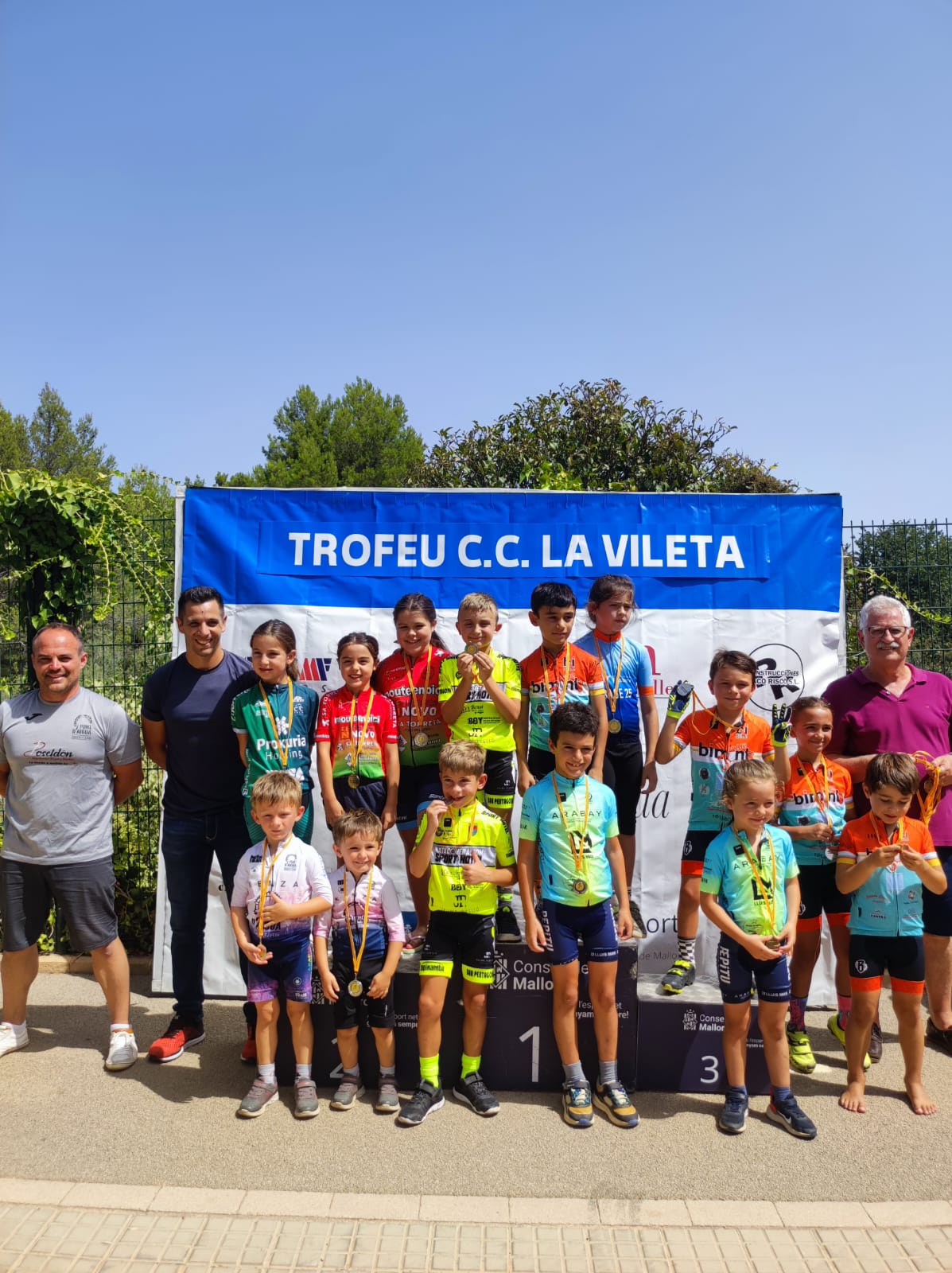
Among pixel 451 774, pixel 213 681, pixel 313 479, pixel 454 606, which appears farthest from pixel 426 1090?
pixel 313 479

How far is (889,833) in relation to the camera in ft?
13.2

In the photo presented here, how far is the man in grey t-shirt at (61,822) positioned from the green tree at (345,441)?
30.3 m

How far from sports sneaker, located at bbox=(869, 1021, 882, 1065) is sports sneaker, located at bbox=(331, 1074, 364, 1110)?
7.95ft

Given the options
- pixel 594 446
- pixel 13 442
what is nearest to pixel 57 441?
pixel 13 442

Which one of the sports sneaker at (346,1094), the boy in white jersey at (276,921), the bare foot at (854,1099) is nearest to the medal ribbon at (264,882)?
the boy in white jersey at (276,921)

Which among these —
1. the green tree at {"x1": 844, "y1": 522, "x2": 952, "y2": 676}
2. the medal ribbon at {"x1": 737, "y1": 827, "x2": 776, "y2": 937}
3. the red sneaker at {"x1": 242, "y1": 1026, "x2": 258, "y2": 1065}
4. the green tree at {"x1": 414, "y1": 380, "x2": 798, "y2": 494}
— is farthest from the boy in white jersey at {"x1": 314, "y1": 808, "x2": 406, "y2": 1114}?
the green tree at {"x1": 414, "y1": 380, "x2": 798, "y2": 494}

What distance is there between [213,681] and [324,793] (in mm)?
784

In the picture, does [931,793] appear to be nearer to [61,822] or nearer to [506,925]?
[506,925]

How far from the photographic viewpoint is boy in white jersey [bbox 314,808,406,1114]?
3.91m

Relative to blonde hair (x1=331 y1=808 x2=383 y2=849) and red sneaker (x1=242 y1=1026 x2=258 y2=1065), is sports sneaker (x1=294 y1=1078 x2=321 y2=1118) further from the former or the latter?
blonde hair (x1=331 y1=808 x2=383 y2=849)

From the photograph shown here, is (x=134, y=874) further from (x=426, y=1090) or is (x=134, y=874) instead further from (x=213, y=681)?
(x=426, y=1090)

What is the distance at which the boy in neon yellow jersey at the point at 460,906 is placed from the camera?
393cm

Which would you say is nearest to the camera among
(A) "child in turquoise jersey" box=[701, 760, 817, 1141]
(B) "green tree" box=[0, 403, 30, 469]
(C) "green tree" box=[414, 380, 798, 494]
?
(A) "child in turquoise jersey" box=[701, 760, 817, 1141]

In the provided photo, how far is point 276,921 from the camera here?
390 cm
